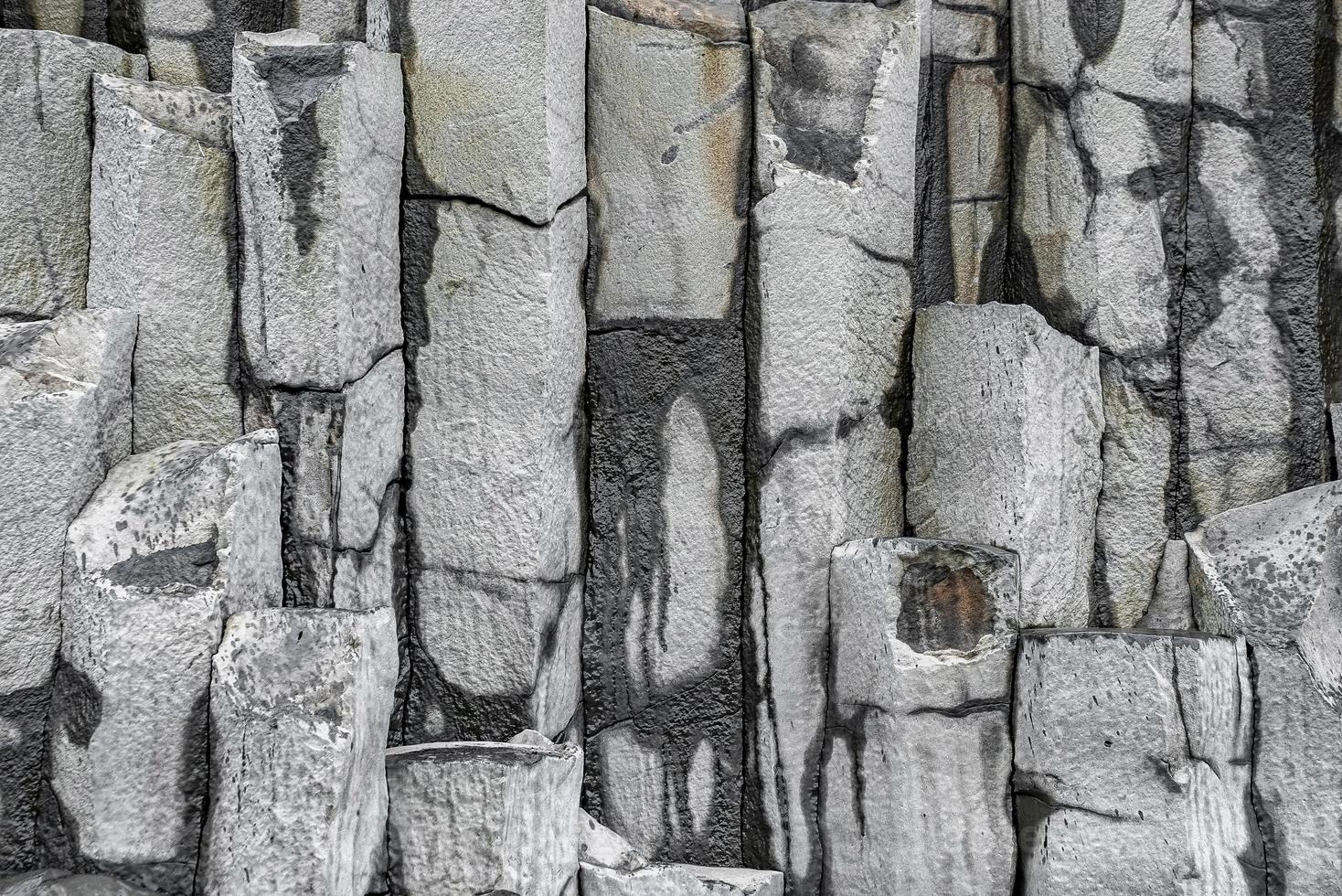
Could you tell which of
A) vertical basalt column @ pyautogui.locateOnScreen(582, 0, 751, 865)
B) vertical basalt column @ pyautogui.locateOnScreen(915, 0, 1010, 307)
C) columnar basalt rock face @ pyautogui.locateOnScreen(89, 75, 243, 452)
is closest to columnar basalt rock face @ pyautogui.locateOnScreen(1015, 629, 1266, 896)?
vertical basalt column @ pyautogui.locateOnScreen(582, 0, 751, 865)

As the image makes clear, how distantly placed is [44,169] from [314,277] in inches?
25.4

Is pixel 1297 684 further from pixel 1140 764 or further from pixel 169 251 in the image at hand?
pixel 169 251

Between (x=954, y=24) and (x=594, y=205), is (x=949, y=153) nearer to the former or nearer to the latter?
(x=954, y=24)

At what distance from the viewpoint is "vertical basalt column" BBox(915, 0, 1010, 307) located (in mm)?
2660

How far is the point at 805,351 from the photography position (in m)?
2.42

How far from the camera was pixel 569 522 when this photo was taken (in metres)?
2.45

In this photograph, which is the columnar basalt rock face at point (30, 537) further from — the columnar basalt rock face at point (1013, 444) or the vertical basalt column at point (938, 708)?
the columnar basalt rock face at point (1013, 444)

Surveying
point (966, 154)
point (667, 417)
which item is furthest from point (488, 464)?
point (966, 154)

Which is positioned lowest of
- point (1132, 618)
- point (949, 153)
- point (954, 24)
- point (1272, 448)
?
point (1132, 618)

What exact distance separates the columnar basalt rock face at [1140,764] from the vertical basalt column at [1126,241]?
328 mm

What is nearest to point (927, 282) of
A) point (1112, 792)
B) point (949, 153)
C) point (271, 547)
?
point (949, 153)

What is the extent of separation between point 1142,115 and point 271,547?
2115 millimetres

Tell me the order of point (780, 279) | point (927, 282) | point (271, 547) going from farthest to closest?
1. point (927, 282)
2. point (780, 279)
3. point (271, 547)

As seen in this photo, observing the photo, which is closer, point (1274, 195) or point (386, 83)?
point (386, 83)
